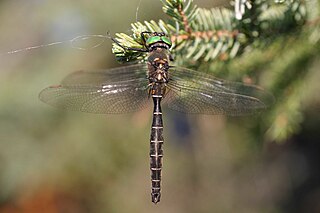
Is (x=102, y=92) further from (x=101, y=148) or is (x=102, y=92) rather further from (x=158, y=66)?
(x=101, y=148)

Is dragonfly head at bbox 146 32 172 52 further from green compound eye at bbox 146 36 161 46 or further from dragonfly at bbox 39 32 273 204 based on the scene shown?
dragonfly at bbox 39 32 273 204

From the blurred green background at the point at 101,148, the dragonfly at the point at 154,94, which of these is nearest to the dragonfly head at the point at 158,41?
the dragonfly at the point at 154,94

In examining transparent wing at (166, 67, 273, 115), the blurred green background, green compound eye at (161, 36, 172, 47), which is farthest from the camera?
the blurred green background

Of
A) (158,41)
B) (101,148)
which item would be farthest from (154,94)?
(101,148)

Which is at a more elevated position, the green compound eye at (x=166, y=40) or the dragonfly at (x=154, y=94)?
the dragonfly at (x=154, y=94)

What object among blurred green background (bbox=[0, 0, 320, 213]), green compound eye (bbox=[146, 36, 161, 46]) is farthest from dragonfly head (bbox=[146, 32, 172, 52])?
blurred green background (bbox=[0, 0, 320, 213])

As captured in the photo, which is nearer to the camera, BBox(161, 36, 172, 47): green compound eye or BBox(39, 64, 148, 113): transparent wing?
BBox(161, 36, 172, 47): green compound eye

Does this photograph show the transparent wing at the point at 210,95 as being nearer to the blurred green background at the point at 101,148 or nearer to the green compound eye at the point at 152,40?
the green compound eye at the point at 152,40
